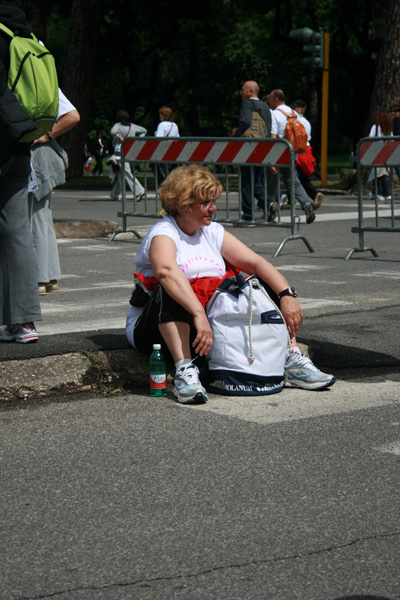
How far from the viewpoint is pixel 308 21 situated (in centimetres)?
5372

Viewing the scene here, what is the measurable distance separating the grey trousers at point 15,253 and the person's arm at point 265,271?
1089 millimetres

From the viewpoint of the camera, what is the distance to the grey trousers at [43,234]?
7867mm

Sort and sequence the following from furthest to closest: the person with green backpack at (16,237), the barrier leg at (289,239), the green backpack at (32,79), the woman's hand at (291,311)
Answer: the barrier leg at (289,239) → the person with green backpack at (16,237) → the green backpack at (32,79) → the woman's hand at (291,311)

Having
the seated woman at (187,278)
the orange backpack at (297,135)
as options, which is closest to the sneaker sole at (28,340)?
the seated woman at (187,278)

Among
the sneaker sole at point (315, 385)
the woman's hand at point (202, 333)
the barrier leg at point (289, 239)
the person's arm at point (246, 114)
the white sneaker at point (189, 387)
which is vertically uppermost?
the person's arm at point (246, 114)

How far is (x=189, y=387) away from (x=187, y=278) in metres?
0.64

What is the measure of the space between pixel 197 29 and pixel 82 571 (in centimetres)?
3630

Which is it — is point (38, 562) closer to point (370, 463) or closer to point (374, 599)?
point (374, 599)

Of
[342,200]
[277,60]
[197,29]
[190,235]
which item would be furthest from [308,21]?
[190,235]

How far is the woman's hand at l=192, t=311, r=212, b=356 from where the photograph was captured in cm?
500

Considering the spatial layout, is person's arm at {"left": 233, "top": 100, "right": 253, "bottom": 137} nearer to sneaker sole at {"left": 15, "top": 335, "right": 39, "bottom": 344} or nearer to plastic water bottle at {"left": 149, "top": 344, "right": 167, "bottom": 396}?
sneaker sole at {"left": 15, "top": 335, "right": 39, "bottom": 344}

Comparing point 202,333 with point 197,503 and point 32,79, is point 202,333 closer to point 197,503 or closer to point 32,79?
point 197,503

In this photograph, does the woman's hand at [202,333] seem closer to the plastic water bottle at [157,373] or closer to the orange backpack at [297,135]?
the plastic water bottle at [157,373]

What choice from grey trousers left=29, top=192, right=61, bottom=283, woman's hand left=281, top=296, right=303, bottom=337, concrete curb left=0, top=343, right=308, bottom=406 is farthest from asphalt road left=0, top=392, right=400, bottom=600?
grey trousers left=29, top=192, right=61, bottom=283
